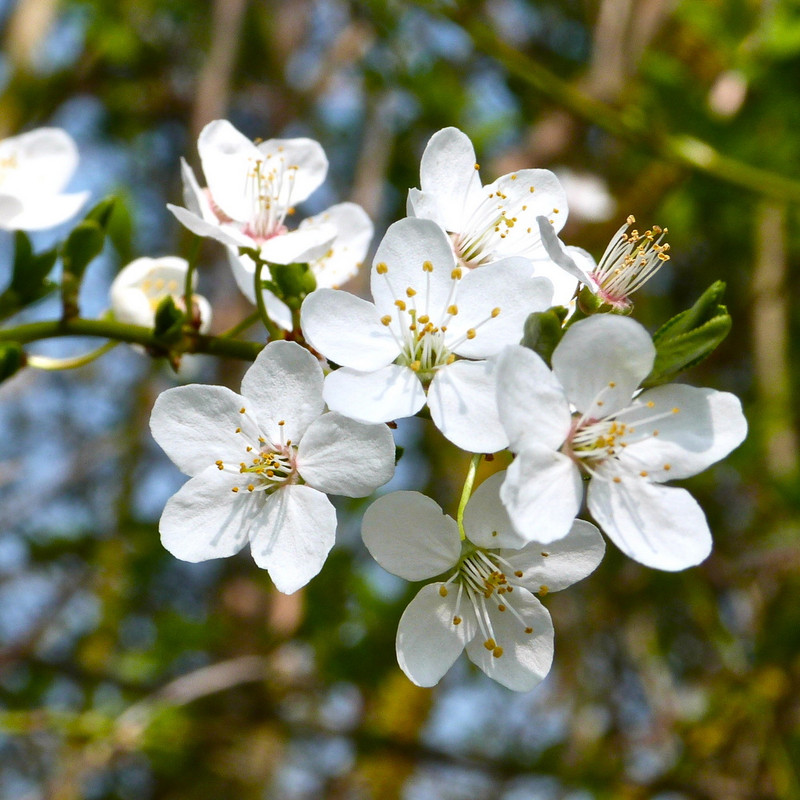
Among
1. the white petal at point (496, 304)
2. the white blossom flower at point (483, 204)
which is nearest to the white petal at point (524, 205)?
the white blossom flower at point (483, 204)

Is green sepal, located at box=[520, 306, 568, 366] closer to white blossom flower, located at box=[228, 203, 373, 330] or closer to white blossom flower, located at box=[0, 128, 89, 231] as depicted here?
white blossom flower, located at box=[228, 203, 373, 330]

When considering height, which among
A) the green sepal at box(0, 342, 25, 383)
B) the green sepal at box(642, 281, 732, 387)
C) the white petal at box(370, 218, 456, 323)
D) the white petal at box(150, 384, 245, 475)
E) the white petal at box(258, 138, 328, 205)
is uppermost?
the green sepal at box(642, 281, 732, 387)

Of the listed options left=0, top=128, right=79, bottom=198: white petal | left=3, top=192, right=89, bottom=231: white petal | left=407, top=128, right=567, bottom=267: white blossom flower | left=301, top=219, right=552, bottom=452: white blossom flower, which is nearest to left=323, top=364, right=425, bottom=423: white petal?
left=301, top=219, right=552, bottom=452: white blossom flower

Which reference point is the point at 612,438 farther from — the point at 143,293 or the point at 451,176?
the point at 143,293

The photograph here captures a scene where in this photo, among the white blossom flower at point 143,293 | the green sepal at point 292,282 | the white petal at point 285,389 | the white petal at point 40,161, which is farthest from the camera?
the white petal at point 40,161

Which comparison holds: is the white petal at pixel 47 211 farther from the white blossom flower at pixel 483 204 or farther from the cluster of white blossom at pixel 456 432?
the white blossom flower at pixel 483 204

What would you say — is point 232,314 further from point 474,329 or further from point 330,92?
point 474,329
